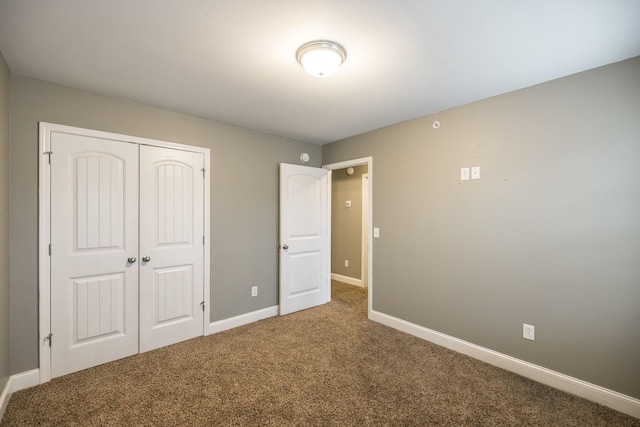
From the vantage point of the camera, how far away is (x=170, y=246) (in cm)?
282

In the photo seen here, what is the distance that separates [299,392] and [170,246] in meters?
1.87

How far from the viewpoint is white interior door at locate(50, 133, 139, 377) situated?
2250 millimetres

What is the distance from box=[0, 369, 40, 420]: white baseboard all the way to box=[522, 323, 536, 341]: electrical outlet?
391 cm

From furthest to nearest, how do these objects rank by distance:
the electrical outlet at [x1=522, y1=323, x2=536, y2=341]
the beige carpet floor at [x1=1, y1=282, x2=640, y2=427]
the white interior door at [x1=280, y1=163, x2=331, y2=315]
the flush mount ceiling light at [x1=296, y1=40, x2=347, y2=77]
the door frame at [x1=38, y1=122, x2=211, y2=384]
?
the white interior door at [x1=280, y1=163, x2=331, y2=315] < the electrical outlet at [x1=522, y1=323, x2=536, y2=341] < the door frame at [x1=38, y1=122, x2=211, y2=384] < the beige carpet floor at [x1=1, y1=282, x2=640, y2=427] < the flush mount ceiling light at [x1=296, y1=40, x2=347, y2=77]

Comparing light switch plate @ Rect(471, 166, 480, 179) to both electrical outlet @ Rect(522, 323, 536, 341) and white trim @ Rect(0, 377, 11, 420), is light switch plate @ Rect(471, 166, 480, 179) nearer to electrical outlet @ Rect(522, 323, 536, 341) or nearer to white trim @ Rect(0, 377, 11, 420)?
electrical outlet @ Rect(522, 323, 536, 341)

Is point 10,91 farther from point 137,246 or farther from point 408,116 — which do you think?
point 408,116

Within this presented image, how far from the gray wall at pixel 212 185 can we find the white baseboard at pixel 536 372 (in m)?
1.95

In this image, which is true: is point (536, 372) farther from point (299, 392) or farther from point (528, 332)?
point (299, 392)

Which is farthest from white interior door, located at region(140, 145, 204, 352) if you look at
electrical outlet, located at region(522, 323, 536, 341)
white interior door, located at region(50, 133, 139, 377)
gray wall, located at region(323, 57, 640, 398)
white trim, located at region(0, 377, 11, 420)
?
electrical outlet, located at region(522, 323, 536, 341)

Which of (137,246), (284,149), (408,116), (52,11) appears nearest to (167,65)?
(52,11)

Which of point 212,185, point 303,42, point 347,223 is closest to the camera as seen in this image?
point 303,42

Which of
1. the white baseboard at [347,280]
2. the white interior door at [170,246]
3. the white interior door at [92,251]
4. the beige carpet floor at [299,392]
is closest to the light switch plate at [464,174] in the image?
the beige carpet floor at [299,392]

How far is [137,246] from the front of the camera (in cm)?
261

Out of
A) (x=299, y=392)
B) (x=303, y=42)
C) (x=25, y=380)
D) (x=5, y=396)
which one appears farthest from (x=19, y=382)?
(x=303, y=42)
